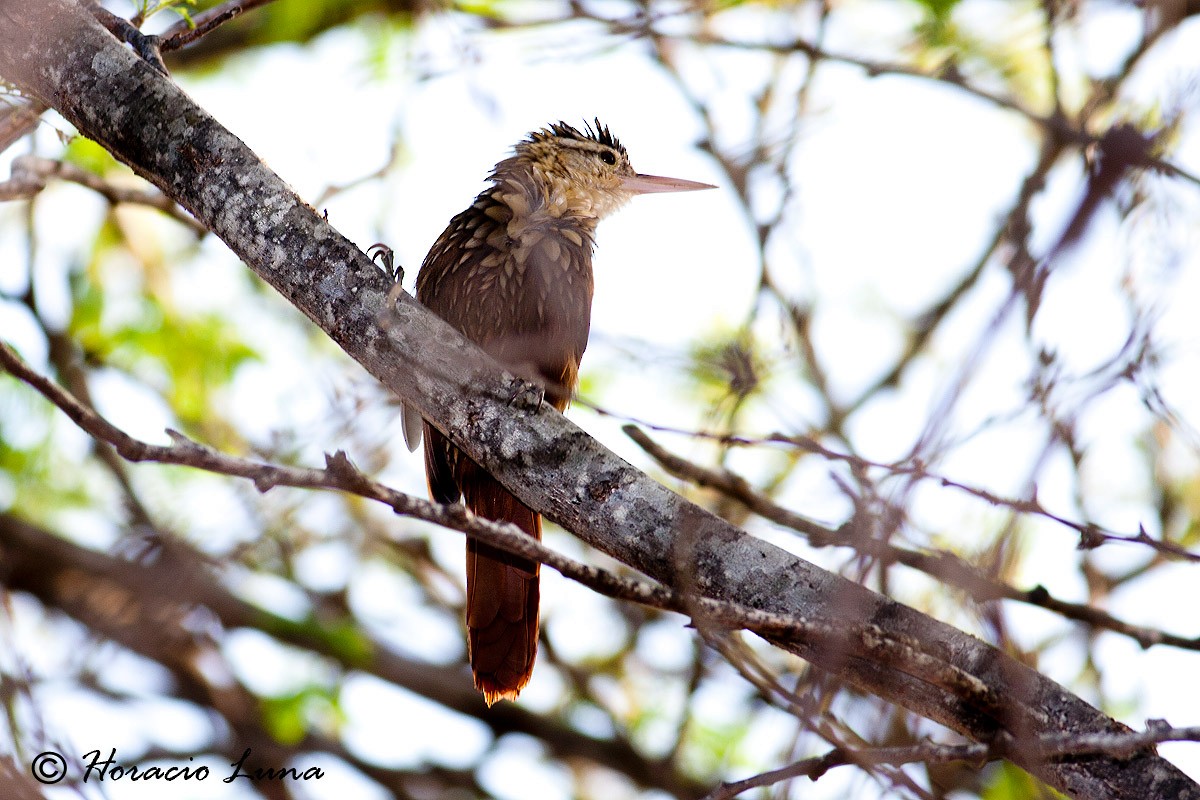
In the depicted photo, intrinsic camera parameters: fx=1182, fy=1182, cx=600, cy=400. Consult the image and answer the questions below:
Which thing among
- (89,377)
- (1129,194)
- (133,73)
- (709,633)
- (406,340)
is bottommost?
(709,633)

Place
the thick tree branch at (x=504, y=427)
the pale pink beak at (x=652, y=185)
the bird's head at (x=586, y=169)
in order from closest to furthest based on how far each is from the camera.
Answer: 1. the thick tree branch at (x=504, y=427)
2. the bird's head at (x=586, y=169)
3. the pale pink beak at (x=652, y=185)

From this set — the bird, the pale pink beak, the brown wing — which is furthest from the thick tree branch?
the pale pink beak

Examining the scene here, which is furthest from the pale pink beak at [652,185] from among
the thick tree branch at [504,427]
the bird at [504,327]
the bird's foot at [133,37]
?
the thick tree branch at [504,427]

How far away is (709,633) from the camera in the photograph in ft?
6.20

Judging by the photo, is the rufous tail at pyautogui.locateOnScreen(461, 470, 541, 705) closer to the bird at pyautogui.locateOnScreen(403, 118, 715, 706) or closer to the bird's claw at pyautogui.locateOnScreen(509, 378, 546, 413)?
the bird at pyautogui.locateOnScreen(403, 118, 715, 706)

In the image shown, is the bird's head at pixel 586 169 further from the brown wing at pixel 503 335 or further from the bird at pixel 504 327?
the brown wing at pixel 503 335

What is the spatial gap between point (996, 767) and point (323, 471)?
313 cm

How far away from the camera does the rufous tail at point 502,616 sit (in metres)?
3.31

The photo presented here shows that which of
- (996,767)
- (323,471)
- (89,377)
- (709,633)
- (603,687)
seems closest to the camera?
(323,471)

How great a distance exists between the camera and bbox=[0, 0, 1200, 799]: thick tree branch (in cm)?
206

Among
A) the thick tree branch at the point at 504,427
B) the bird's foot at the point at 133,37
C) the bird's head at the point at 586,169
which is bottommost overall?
the thick tree branch at the point at 504,427

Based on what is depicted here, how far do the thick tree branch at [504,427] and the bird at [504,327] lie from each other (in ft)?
2.53

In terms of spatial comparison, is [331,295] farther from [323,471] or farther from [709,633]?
[709,633]

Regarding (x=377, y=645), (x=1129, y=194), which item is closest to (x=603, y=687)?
(x=377, y=645)
